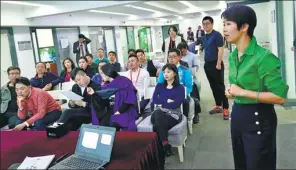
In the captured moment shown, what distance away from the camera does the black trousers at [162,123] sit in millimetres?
2146

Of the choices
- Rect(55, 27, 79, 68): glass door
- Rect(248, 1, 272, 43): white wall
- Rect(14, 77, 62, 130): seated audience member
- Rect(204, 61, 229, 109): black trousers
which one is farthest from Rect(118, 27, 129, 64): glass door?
Rect(14, 77, 62, 130): seated audience member

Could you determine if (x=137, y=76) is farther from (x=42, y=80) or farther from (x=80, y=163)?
(x=80, y=163)

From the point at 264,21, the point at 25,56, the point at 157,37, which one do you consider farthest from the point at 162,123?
the point at 157,37

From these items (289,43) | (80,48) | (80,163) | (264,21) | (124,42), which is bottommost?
(80,163)

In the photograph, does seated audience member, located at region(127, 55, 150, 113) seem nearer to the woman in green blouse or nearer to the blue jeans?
the blue jeans

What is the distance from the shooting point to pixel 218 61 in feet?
9.72

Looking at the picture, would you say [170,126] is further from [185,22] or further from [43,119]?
[185,22]

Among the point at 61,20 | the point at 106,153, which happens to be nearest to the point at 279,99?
the point at 106,153

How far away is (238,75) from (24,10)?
2.14 m

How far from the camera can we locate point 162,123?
217cm

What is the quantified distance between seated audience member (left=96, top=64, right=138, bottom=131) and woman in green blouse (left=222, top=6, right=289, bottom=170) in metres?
1.36

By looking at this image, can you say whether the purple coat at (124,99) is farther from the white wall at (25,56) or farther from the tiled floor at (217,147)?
the white wall at (25,56)

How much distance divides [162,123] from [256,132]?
3.85 ft

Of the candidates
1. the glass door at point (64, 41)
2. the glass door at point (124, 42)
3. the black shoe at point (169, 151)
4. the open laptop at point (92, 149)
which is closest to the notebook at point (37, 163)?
the open laptop at point (92, 149)
